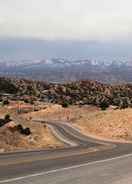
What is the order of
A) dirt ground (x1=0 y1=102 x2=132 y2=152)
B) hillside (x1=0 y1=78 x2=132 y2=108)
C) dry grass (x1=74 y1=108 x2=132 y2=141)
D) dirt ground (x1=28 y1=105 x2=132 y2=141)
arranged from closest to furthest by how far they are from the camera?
dirt ground (x1=0 y1=102 x2=132 y2=152) < dirt ground (x1=28 y1=105 x2=132 y2=141) < dry grass (x1=74 y1=108 x2=132 y2=141) < hillside (x1=0 y1=78 x2=132 y2=108)

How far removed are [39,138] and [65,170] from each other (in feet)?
111

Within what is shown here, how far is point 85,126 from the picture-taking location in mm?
69938

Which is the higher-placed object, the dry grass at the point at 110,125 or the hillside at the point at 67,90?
the hillside at the point at 67,90

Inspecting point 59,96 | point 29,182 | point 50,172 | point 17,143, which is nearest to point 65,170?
point 50,172

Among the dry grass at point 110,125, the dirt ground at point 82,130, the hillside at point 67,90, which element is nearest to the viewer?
the dirt ground at point 82,130

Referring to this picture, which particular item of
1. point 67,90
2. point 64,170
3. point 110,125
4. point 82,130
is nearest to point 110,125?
point 110,125

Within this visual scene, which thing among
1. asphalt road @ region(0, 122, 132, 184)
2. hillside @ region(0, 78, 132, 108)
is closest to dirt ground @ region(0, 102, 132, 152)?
asphalt road @ region(0, 122, 132, 184)

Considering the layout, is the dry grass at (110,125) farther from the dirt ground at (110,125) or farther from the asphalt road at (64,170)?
the asphalt road at (64,170)

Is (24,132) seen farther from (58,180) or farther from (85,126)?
(58,180)

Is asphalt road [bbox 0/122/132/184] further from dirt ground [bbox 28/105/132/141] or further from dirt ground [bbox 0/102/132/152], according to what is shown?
dirt ground [bbox 28/105/132/141]

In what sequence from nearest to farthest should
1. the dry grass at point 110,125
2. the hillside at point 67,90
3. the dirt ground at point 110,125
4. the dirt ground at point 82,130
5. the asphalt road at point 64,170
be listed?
the asphalt road at point 64,170 < the dirt ground at point 82,130 < the dirt ground at point 110,125 < the dry grass at point 110,125 < the hillside at point 67,90

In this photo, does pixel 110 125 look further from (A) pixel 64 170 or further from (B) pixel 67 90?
(B) pixel 67 90

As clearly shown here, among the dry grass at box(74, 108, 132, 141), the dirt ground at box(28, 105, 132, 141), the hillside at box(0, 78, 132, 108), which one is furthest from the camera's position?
→ the hillside at box(0, 78, 132, 108)

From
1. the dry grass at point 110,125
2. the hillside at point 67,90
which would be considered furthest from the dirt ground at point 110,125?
the hillside at point 67,90
